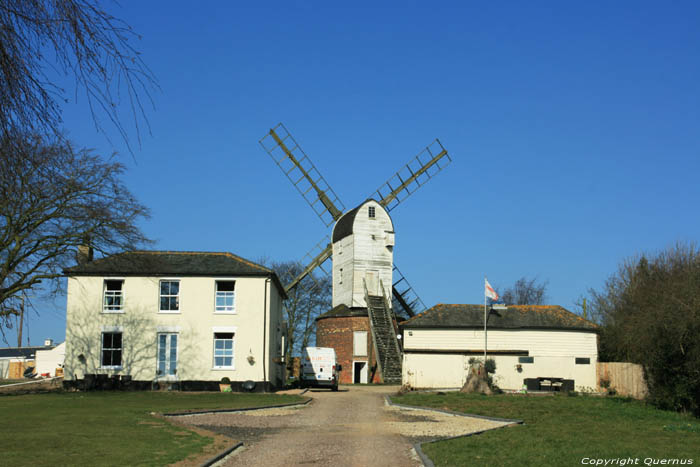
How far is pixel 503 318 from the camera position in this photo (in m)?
Result: 45.8

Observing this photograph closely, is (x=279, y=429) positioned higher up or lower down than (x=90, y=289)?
lower down

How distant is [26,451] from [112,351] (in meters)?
23.9

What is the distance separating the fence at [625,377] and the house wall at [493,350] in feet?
5.35

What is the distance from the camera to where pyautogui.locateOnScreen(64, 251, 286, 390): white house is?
119 ft

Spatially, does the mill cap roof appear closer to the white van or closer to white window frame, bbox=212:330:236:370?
the white van

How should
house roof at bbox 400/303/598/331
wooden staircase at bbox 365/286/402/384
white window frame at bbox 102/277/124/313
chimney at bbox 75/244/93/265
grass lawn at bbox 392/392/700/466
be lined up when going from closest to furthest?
grass lawn at bbox 392/392/700/466, chimney at bbox 75/244/93/265, white window frame at bbox 102/277/124/313, house roof at bbox 400/303/598/331, wooden staircase at bbox 365/286/402/384

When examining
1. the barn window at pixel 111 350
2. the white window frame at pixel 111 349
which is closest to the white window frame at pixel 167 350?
the white window frame at pixel 111 349

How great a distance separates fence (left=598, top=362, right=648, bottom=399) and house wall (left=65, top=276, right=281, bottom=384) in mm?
18653

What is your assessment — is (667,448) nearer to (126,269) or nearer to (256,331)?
(256,331)

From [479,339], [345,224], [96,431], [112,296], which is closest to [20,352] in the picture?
[345,224]

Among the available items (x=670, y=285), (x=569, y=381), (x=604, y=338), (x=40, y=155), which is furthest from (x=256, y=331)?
(x=40, y=155)

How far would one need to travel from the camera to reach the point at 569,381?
128ft

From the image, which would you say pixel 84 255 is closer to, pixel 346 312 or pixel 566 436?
pixel 346 312

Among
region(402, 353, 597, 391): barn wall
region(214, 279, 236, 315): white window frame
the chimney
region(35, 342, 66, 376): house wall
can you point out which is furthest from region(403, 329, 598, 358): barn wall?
region(35, 342, 66, 376): house wall
